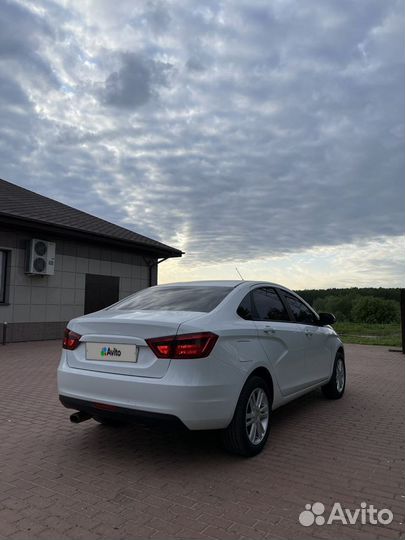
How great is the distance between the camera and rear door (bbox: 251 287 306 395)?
450 centimetres

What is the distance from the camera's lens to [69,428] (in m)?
4.89

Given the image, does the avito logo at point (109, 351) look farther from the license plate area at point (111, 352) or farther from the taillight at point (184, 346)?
the taillight at point (184, 346)

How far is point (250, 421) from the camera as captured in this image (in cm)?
409

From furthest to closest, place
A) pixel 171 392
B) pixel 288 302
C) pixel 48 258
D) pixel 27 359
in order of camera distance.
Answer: pixel 48 258 < pixel 27 359 < pixel 288 302 < pixel 171 392

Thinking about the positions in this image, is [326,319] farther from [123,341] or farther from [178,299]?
[123,341]

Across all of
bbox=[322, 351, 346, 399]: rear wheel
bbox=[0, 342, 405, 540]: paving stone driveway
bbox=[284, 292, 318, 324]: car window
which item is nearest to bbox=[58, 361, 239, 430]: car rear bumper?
bbox=[0, 342, 405, 540]: paving stone driveway

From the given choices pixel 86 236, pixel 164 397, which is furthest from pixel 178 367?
pixel 86 236

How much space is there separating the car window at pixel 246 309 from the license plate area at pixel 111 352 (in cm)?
107

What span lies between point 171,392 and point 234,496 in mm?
855

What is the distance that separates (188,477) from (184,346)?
1037 millimetres

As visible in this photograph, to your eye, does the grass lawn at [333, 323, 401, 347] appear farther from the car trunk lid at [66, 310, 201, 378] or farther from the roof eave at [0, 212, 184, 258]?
the car trunk lid at [66, 310, 201, 378]

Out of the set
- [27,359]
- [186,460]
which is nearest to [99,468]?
[186,460]

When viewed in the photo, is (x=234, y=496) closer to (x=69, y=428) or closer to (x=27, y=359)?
(x=69, y=428)

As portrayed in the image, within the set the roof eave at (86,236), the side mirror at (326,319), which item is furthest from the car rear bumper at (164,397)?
the roof eave at (86,236)
